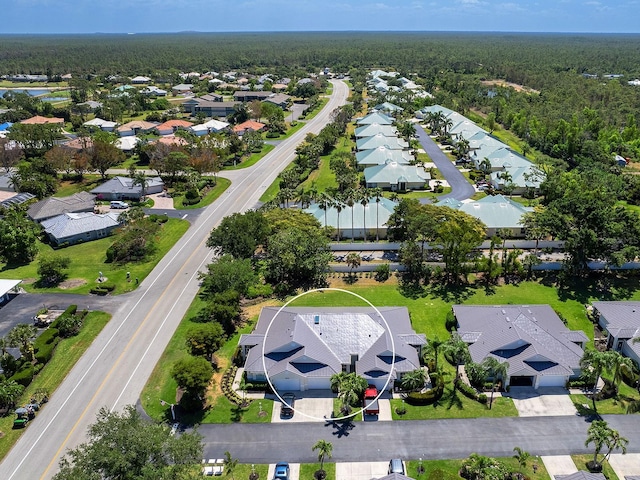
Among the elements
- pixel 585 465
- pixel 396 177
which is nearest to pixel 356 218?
pixel 396 177

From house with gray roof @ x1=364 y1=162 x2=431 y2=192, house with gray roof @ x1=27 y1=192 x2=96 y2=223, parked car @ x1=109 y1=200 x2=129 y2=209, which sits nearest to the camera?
house with gray roof @ x1=27 y1=192 x2=96 y2=223

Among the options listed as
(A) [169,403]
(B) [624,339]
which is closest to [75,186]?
(A) [169,403]

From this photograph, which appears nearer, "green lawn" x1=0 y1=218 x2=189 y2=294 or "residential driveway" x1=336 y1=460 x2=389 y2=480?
"residential driveway" x1=336 y1=460 x2=389 y2=480

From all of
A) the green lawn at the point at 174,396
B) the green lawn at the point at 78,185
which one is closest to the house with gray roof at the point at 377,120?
the green lawn at the point at 78,185

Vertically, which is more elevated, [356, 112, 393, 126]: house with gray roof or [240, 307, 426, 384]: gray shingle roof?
[356, 112, 393, 126]: house with gray roof

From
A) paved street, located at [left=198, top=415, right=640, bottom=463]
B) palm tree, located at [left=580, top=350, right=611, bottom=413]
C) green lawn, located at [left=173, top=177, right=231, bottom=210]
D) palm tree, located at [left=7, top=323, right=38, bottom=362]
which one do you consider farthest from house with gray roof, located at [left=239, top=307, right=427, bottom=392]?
green lawn, located at [left=173, top=177, right=231, bottom=210]

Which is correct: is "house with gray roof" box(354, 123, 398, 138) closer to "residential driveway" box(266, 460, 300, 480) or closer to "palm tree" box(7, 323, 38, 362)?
"palm tree" box(7, 323, 38, 362)
